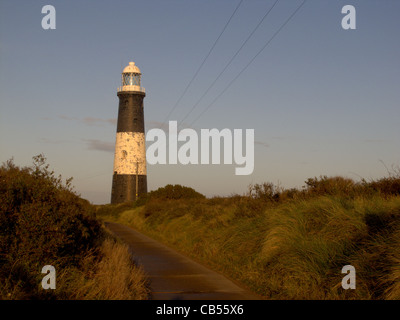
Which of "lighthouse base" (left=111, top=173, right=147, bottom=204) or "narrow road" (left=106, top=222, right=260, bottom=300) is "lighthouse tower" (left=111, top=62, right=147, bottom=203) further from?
"narrow road" (left=106, top=222, right=260, bottom=300)

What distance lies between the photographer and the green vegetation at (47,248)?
372 inches

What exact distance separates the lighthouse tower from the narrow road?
36884 millimetres

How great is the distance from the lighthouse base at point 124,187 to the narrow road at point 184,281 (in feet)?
124

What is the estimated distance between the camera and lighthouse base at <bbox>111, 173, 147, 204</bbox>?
186 ft

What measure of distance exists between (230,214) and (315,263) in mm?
9641

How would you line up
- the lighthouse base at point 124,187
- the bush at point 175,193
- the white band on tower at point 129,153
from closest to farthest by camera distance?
the bush at point 175,193
the white band on tower at point 129,153
the lighthouse base at point 124,187

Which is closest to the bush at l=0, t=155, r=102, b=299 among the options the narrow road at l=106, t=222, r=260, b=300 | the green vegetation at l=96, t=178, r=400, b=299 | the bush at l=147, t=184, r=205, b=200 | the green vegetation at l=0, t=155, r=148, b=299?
the green vegetation at l=0, t=155, r=148, b=299

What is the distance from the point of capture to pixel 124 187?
5697 cm

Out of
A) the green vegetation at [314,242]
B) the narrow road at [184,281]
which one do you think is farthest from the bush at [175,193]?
the narrow road at [184,281]

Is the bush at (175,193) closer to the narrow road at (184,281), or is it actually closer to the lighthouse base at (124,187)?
the lighthouse base at (124,187)

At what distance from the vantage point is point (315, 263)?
10.9 meters

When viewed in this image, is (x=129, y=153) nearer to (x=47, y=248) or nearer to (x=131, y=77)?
(x=131, y=77)
